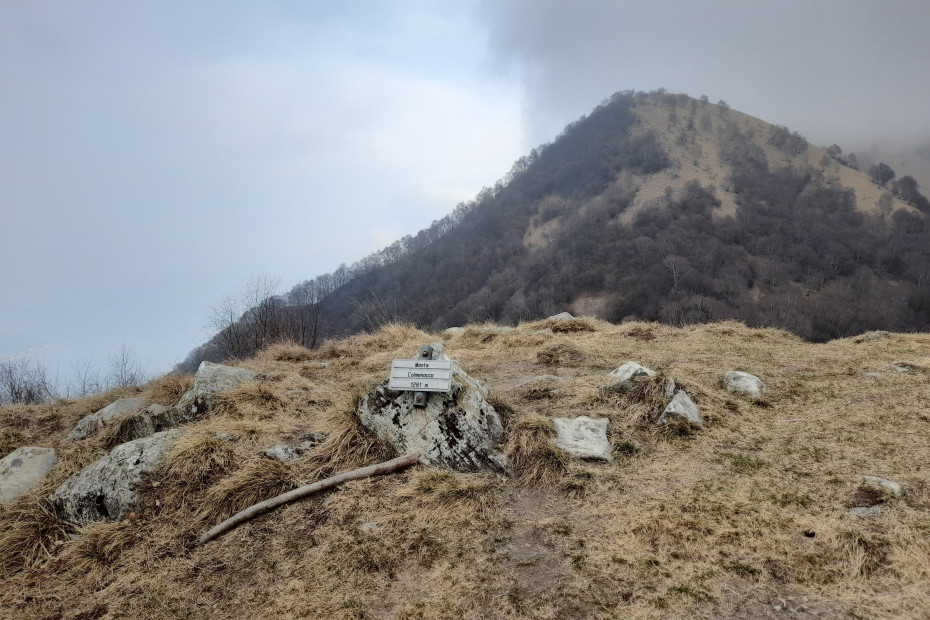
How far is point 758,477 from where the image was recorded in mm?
4453

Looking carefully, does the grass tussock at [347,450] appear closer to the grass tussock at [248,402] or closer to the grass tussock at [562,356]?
the grass tussock at [248,402]

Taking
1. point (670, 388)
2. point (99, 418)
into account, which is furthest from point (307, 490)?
point (670, 388)

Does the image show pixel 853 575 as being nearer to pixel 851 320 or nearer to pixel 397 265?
pixel 851 320

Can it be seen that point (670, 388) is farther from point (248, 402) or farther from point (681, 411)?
point (248, 402)

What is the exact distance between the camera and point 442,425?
16.6 ft

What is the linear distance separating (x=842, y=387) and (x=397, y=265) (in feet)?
232

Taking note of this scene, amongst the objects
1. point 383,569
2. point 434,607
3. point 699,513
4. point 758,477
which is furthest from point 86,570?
point 758,477

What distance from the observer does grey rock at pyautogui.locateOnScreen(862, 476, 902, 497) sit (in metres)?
3.88

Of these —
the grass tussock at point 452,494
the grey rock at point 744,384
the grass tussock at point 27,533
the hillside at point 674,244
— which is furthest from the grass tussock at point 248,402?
the hillside at point 674,244

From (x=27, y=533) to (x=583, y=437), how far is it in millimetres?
5696

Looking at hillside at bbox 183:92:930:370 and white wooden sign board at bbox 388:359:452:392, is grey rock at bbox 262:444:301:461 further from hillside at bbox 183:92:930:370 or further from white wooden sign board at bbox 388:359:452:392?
hillside at bbox 183:92:930:370

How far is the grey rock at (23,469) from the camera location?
5172 millimetres

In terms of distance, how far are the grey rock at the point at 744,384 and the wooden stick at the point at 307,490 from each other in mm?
5040

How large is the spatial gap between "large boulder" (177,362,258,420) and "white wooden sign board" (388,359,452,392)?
318 centimetres
